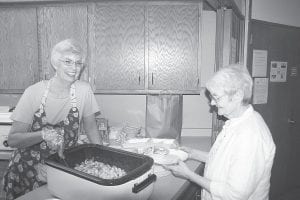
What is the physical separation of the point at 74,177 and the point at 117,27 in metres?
1.72

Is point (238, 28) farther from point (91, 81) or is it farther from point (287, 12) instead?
point (91, 81)

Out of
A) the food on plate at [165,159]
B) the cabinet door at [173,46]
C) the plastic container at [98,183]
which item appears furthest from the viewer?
the cabinet door at [173,46]

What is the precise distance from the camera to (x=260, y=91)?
3.54 m

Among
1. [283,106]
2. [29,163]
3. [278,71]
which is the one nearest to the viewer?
[29,163]

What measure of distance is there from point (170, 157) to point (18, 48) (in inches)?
73.6

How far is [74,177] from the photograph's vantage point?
141cm

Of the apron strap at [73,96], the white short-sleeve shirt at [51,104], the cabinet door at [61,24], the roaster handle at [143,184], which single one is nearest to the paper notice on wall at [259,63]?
the cabinet door at [61,24]

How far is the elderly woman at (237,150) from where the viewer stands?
1.48 meters

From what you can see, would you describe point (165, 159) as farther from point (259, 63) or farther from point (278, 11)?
point (278, 11)

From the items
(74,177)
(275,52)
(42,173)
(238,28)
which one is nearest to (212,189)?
(74,177)

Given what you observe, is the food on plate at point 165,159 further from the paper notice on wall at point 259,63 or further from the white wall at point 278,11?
the white wall at point 278,11

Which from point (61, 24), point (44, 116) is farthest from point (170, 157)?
point (61, 24)

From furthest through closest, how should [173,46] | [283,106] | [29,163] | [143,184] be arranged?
[283,106], [173,46], [29,163], [143,184]

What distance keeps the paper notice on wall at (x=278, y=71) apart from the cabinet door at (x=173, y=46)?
1.33m
